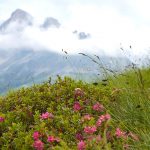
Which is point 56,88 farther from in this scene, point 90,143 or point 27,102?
point 90,143

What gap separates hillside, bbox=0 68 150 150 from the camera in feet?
20.6

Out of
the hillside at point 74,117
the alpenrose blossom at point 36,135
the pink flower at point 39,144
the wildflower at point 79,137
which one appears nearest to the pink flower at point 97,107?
the hillside at point 74,117

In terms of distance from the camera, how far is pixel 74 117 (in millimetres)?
7117

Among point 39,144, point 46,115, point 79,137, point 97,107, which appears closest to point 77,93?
point 97,107

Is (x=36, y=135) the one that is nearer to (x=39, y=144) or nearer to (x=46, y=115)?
(x=39, y=144)

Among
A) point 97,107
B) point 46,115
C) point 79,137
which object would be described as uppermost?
point 46,115

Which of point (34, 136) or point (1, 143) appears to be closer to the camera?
point (34, 136)

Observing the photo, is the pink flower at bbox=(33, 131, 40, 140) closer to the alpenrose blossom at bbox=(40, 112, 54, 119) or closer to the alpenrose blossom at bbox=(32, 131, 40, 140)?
the alpenrose blossom at bbox=(32, 131, 40, 140)

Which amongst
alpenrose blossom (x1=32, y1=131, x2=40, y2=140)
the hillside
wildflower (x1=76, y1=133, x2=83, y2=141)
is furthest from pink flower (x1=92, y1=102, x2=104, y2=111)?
alpenrose blossom (x1=32, y1=131, x2=40, y2=140)

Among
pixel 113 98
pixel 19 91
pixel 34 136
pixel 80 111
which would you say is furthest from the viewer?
pixel 19 91

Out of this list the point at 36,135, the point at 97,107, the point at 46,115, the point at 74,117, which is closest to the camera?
the point at 36,135

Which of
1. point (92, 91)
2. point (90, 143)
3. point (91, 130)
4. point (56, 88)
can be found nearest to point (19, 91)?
point (56, 88)

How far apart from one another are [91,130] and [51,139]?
60 cm

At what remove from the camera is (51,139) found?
6188mm
